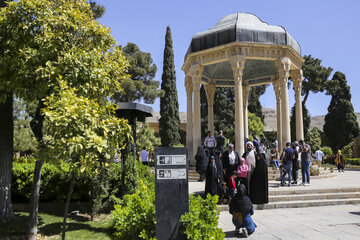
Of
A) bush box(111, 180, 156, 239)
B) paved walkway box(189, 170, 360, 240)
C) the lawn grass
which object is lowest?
the lawn grass

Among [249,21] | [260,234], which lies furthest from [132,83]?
[260,234]

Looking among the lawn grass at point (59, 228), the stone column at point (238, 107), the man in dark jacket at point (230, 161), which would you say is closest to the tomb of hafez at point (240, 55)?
the stone column at point (238, 107)

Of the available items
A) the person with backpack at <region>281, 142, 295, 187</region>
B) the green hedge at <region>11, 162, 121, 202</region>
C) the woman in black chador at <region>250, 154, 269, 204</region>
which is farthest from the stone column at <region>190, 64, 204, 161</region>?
the woman in black chador at <region>250, 154, 269, 204</region>

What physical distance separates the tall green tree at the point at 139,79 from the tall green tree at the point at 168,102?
60.6 inches

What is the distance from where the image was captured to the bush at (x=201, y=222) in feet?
13.4

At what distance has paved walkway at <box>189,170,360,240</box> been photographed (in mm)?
5637

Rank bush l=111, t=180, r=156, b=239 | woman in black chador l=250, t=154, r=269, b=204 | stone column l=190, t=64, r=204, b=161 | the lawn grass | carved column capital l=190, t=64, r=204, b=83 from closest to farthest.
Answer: bush l=111, t=180, r=156, b=239
the lawn grass
woman in black chador l=250, t=154, r=269, b=204
stone column l=190, t=64, r=204, b=161
carved column capital l=190, t=64, r=204, b=83

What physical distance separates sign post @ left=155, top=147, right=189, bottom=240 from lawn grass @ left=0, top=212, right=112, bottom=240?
238 centimetres

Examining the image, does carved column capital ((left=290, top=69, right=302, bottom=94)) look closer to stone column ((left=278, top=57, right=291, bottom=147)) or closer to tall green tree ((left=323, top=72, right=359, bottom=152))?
stone column ((left=278, top=57, right=291, bottom=147))

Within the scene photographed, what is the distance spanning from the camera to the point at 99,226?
6891 millimetres

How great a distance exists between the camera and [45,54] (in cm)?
578

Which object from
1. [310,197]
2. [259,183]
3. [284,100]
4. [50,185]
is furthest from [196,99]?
[50,185]

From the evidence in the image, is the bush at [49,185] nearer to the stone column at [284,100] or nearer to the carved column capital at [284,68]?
the stone column at [284,100]

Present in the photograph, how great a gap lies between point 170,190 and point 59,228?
4204 millimetres
